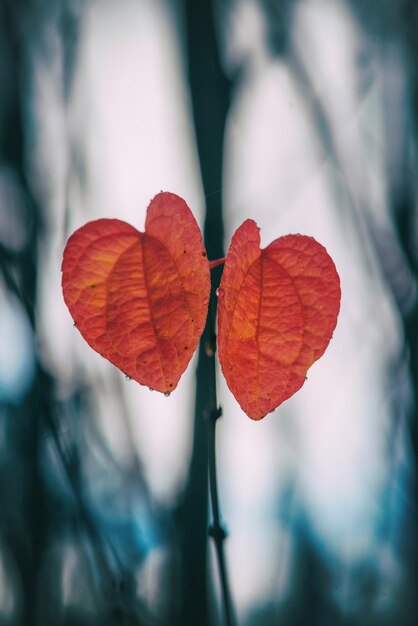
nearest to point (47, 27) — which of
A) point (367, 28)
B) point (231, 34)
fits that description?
point (231, 34)

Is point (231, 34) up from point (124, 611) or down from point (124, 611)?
up

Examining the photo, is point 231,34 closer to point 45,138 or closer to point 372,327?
point 45,138
